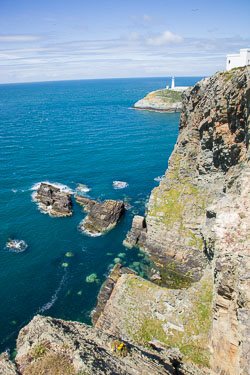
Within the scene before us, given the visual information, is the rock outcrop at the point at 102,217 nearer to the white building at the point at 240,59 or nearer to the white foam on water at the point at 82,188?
the white foam on water at the point at 82,188

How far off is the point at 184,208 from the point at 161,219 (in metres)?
4.20

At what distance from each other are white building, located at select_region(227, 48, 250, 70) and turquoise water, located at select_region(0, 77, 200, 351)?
31.1m

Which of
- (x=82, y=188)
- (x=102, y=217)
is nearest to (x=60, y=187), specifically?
(x=82, y=188)

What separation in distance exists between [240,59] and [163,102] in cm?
12380

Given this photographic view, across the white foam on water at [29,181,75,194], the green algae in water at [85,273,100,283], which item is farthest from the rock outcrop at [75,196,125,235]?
the white foam on water at [29,181,75,194]

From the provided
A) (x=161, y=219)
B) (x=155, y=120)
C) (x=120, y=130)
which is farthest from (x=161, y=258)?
(x=155, y=120)

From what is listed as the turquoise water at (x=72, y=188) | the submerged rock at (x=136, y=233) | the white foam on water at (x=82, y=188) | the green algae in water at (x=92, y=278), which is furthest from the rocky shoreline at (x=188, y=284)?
the white foam on water at (x=82, y=188)

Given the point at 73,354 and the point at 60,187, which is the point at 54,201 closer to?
the point at 60,187

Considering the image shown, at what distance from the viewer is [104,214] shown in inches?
2015

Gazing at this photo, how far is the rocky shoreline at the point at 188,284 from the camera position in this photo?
52.1 ft

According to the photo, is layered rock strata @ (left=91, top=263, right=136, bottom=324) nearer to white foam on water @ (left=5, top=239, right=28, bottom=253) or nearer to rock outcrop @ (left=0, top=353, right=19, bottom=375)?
white foam on water @ (left=5, top=239, right=28, bottom=253)

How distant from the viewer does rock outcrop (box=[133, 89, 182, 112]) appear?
161500 millimetres

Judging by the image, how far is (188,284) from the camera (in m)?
36.9

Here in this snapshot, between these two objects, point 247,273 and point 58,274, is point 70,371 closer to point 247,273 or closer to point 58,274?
point 247,273
